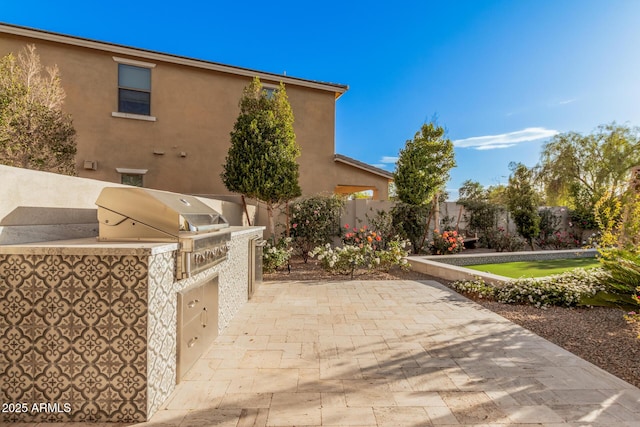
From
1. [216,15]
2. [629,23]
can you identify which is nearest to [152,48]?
[216,15]

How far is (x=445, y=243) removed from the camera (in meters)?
10.7

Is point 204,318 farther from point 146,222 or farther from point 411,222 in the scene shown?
point 411,222

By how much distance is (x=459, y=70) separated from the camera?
1304 cm

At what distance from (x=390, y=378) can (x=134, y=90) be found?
1252 centimetres

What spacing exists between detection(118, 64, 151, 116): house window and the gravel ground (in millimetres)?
12489

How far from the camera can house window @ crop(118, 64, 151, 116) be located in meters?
10.7

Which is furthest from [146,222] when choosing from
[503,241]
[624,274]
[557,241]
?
[557,241]

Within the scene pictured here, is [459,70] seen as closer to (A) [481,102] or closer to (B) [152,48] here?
(A) [481,102]

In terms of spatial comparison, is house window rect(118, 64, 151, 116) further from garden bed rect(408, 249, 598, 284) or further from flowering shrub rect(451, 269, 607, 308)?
flowering shrub rect(451, 269, 607, 308)

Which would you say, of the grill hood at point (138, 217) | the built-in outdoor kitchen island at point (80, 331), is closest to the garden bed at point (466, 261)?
the grill hood at point (138, 217)

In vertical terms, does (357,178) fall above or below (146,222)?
above

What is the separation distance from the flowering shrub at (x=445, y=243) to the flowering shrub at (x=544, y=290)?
163 inches

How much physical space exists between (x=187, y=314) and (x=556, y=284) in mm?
6836

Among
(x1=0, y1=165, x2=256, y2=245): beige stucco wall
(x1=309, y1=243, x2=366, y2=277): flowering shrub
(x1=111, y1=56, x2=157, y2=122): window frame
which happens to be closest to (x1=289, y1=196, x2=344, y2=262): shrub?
(x1=309, y1=243, x2=366, y2=277): flowering shrub
